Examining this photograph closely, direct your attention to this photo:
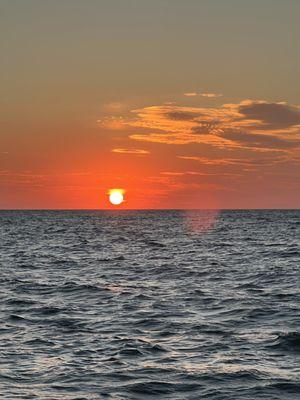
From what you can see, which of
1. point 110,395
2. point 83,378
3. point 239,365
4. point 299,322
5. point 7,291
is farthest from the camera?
point 7,291

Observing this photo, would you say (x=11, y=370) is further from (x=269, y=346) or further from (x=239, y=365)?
(x=269, y=346)

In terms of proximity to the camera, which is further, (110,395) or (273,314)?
(273,314)

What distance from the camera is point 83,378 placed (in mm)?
15570

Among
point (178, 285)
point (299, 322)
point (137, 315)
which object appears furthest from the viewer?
point (178, 285)

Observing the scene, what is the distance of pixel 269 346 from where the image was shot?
19.0m

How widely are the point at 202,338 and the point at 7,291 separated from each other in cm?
1452

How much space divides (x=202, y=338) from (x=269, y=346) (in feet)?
7.58

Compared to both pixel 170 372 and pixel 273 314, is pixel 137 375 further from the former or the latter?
pixel 273 314

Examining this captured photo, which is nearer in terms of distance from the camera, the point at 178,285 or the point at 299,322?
the point at 299,322

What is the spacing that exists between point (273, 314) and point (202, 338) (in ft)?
17.5

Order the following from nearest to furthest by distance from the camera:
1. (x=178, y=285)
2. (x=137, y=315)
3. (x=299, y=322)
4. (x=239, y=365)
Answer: (x=239, y=365) → (x=299, y=322) → (x=137, y=315) → (x=178, y=285)

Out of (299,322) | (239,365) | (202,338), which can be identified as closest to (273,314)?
(299,322)

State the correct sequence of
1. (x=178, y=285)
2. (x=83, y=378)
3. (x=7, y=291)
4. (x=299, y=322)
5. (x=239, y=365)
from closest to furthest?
1. (x=83, y=378)
2. (x=239, y=365)
3. (x=299, y=322)
4. (x=7, y=291)
5. (x=178, y=285)

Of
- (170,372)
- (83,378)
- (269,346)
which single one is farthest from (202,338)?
(83,378)
